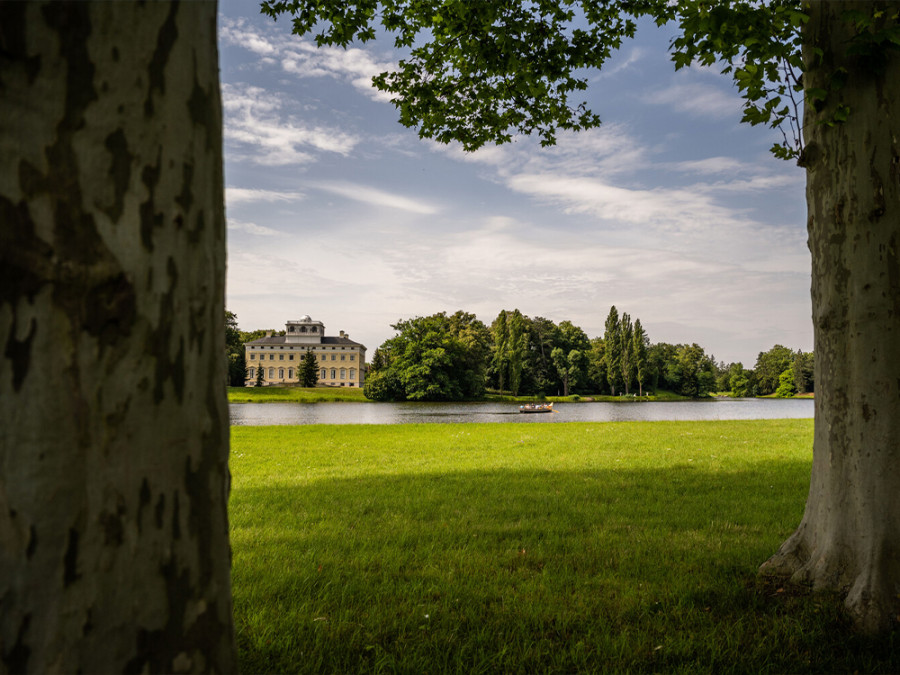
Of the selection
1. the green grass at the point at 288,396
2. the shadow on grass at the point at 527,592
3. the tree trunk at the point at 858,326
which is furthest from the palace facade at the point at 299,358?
the tree trunk at the point at 858,326

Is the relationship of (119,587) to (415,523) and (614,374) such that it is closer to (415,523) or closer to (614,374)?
(415,523)

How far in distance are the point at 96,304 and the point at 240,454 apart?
39.1ft

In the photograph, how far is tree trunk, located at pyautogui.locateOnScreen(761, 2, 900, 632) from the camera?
328 cm

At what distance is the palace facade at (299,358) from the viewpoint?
10981 centimetres

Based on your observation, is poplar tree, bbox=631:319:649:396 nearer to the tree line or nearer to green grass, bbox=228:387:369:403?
the tree line

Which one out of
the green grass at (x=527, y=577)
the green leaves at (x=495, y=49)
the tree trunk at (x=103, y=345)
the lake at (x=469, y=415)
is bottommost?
the lake at (x=469, y=415)

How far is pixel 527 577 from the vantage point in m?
4.02

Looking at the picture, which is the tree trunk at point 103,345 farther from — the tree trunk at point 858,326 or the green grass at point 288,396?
the green grass at point 288,396

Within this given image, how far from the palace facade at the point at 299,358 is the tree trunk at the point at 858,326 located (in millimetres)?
109361

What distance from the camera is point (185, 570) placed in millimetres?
1360

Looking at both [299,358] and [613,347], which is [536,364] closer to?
[613,347]

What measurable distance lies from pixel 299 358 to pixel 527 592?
111558mm

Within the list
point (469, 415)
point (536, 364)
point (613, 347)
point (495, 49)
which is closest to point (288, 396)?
point (536, 364)

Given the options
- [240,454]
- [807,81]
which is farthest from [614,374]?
Result: [807,81]
